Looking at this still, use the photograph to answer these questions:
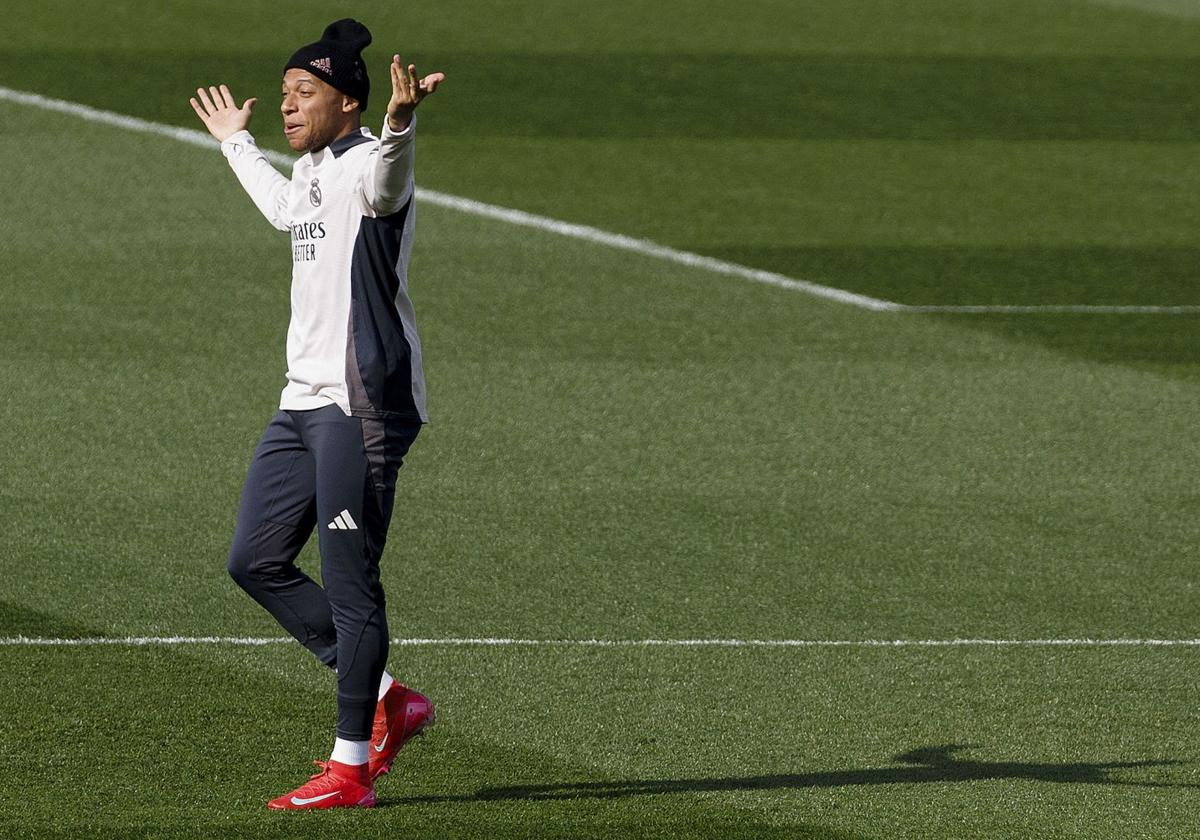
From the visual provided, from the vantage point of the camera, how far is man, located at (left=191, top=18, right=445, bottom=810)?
6.32 metres

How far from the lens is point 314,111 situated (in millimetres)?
6410

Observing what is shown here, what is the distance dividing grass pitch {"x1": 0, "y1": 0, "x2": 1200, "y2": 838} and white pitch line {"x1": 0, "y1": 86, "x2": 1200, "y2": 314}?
252 millimetres

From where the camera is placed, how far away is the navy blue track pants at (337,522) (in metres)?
6.33

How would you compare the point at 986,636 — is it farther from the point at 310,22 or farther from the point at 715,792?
the point at 310,22

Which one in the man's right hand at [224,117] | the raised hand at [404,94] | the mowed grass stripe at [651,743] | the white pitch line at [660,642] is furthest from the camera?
the white pitch line at [660,642]

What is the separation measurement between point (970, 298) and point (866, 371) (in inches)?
92.6

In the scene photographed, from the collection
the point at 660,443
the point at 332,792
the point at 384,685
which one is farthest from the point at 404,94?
the point at 660,443

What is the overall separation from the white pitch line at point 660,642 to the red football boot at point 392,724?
1837 mm

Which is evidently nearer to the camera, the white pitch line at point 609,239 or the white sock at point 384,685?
the white sock at point 384,685

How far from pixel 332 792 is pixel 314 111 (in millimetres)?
1915

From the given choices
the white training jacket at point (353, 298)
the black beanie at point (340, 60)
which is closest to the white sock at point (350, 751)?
the white training jacket at point (353, 298)

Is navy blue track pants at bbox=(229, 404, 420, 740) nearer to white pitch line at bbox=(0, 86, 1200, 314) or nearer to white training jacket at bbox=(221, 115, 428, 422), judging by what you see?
white training jacket at bbox=(221, 115, 428, 422)

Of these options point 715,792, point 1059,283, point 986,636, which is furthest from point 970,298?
point 715,792

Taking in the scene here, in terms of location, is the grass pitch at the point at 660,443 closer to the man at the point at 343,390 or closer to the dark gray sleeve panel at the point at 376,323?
the man at the point at 343,390
